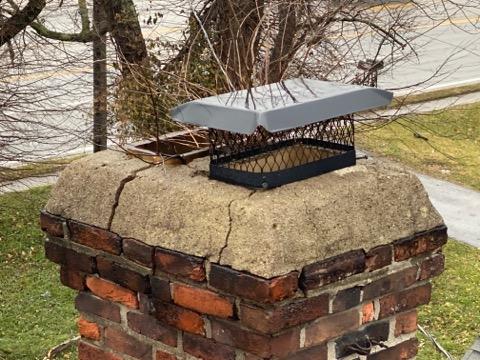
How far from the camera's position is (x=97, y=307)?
2.35m

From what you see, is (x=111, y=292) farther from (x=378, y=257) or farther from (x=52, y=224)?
(x=378, y=257)

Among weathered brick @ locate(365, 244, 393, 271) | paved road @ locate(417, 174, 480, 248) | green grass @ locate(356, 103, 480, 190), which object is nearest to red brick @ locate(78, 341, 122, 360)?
weathered brick @ locate(365, 244, 393, 271)

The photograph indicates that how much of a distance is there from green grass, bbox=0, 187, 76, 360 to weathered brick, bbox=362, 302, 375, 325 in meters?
4.27

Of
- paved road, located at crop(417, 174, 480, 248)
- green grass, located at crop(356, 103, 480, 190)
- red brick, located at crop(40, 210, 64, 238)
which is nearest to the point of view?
red brick, located at crop(40, 210, 64, 238)

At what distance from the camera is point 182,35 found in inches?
309

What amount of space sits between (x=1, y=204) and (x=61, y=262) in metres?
6.34

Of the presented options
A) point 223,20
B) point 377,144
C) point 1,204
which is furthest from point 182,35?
point 377,144

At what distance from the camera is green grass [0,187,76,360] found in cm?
635

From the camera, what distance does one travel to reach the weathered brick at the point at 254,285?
1.89 meters

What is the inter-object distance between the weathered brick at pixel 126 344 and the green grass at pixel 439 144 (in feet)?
26.8

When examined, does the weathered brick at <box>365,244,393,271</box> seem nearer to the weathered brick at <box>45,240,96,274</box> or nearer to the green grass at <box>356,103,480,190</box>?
the weathered brick at <box>45,240,96,274</box>

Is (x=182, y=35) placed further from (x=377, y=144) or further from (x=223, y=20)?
(x=377, y=144)

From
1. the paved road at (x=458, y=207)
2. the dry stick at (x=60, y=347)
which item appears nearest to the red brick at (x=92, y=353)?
the dry stick at (x=60, y=347)

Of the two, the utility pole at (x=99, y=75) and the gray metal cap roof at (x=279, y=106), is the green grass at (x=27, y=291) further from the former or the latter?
the gray metal cap roof at (x=279, y=106)
